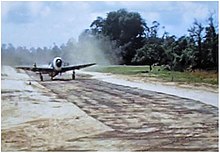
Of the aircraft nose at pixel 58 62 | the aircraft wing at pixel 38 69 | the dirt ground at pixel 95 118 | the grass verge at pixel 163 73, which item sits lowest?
the dirt ground at pixel 95 118

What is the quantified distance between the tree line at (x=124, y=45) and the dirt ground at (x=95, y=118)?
29 cm

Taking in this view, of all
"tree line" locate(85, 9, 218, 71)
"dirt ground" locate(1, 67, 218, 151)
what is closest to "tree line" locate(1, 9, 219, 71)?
"tree line" locate(85, 9, 218, 71)

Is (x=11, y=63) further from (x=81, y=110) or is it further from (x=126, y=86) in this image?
(x=126, y=86)

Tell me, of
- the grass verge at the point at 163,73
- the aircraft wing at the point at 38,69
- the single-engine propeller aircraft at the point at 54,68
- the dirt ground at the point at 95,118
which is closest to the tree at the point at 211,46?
the grass verge at the point at 163,73

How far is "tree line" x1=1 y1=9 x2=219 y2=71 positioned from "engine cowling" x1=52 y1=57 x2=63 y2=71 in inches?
1.8

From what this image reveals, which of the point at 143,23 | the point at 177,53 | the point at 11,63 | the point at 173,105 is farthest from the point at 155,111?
the point at 11,63

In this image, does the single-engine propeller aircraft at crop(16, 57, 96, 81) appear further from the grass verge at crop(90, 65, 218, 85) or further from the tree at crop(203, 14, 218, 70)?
the tree at crop(203, 14, 218, 70)

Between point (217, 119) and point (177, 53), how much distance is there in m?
0.70

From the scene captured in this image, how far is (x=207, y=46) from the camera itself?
3957mm

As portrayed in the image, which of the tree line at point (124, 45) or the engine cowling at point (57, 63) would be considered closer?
the tree line at point (124, 45)

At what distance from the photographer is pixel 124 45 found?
149 inches

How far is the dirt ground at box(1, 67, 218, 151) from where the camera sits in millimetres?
3332

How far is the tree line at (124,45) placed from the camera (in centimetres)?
368

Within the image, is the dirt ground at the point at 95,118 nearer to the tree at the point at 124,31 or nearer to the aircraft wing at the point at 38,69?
the aircraft wing at the point at 38,69
